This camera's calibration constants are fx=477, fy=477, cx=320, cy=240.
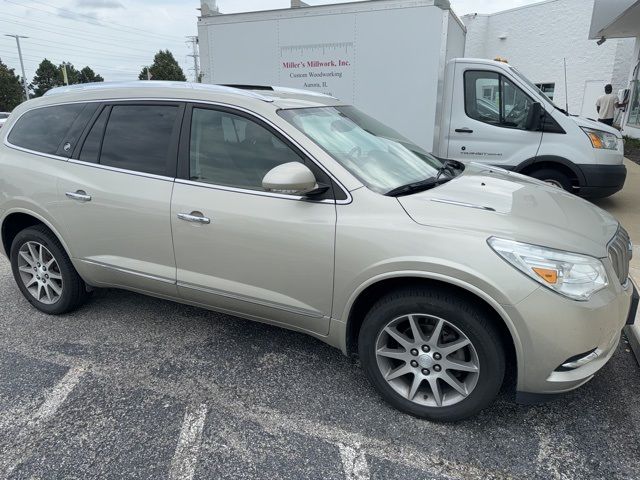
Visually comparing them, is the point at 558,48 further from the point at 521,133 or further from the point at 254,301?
the point at 254,301

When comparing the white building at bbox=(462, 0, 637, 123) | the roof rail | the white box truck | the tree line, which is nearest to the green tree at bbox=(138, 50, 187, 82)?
the tree line

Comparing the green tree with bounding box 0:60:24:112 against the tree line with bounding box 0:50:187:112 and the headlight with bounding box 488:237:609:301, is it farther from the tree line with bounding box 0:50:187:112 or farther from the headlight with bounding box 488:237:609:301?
the headlight with bounding box 488:237:609:301

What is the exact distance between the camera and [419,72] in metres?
6.61

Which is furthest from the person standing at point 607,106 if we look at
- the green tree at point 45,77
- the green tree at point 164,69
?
the green tree at point 45,77

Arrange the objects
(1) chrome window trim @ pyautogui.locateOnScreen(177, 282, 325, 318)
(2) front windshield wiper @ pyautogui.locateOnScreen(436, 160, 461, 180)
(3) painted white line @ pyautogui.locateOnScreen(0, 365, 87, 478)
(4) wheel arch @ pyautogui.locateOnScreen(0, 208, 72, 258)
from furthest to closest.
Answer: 1. (4) wheel arch @ pyautogui.locateOnScreen(0, 208, 72, 258)
2. (2) front windshield wiper @ pyautogui.locateOnScreen(436, 160, 461, 180)
3. (1) chrome window trim @ pyautogui.locateOnScreen(177, 282, 325, 318)
4. (3) painted white line @ pyautogui.locateOnScreen(0, 365, 87, 478)

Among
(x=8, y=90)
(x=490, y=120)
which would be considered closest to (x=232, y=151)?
(x=490, y=120)

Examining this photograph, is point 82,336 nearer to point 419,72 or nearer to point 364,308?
point 364,308

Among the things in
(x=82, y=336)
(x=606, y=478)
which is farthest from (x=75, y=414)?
(x=606, y=478)

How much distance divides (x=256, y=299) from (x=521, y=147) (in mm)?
5012

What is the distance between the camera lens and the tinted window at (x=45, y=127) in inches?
143

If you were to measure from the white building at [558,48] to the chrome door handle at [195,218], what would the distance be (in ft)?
74.5

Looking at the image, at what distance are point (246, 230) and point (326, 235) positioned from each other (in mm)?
512

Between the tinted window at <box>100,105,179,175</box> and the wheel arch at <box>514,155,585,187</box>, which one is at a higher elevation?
the tinted window at <box>100,105,179,175</box>

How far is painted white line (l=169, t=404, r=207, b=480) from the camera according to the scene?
2281mm
